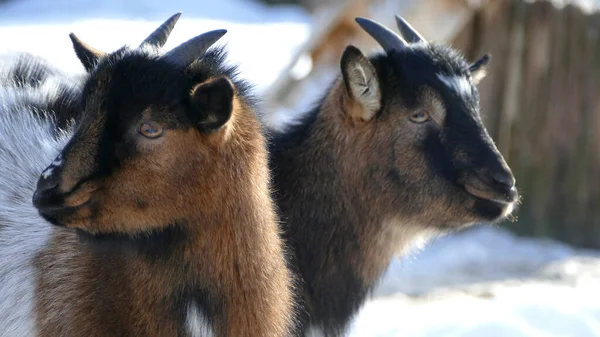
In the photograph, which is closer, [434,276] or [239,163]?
[239,163]

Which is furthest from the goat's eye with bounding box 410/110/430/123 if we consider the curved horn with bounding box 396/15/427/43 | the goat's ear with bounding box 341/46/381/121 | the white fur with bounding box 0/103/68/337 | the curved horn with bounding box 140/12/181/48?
the white fur with bounding box 0/103/68/337

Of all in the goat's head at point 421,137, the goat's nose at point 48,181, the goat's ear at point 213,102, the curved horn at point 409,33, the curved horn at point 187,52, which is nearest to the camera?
the goat's nose at point 48,181

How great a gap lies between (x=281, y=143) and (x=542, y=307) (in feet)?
9.62

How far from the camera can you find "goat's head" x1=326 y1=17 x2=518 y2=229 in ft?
18.2

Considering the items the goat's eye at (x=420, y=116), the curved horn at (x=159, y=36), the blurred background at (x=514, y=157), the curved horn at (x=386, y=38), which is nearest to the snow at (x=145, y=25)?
the blurred background at (x=514, y=157)

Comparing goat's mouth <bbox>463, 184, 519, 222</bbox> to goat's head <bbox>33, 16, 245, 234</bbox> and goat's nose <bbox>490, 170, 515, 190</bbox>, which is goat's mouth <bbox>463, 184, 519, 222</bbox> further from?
goat's head <bbox>33, 16, 245, 234</bbox>

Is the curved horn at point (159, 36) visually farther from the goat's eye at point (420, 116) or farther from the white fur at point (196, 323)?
the goat's eye at point (420, 116)

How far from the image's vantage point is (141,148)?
4133 mm

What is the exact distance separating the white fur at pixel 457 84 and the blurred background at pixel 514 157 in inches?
84.0

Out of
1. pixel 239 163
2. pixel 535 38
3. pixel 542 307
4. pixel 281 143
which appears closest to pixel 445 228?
pixel 281 143

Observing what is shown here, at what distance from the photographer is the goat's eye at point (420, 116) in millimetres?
5633

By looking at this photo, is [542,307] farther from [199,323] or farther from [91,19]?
[91,19]

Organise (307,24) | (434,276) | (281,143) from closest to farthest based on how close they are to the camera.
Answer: (281,143) → (434,276) → (307,24)

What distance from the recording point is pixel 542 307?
7754mm
